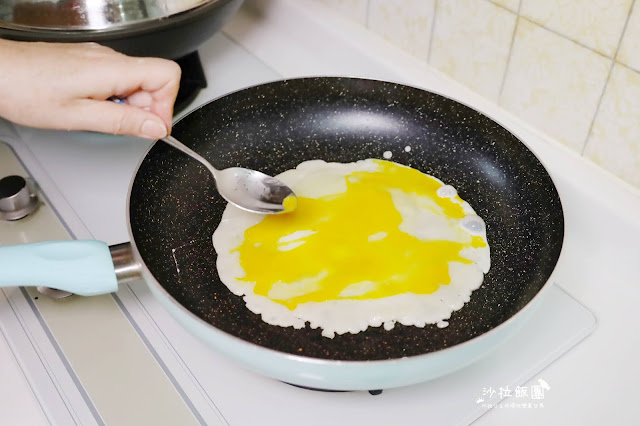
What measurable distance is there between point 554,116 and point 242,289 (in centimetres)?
41

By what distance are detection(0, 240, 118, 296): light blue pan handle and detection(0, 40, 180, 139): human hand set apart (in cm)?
13

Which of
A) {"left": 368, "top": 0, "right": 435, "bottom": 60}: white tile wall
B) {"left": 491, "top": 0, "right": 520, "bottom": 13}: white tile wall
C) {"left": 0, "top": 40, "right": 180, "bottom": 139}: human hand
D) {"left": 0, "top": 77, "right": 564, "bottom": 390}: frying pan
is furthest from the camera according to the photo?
{"left": 368, "top": 0, "right": 435, "bottom": 60}: white tile wall

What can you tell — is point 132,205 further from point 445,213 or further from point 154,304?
point 445,213

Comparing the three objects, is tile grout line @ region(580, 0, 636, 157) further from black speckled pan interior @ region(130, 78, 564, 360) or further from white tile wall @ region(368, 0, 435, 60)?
white tile wall @ region(368, 0, 435, 60)

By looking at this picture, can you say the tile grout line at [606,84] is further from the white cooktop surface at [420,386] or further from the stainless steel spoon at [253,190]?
the stainless steel spoon at [253,190]

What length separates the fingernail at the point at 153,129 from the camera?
65 centimetres

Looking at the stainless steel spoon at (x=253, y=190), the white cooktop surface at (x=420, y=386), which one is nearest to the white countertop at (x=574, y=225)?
the white cooktop surface at (x=420, y=386)

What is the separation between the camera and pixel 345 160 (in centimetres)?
81

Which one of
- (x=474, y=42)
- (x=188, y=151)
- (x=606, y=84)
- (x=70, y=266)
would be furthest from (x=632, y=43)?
(x=70, y=266)

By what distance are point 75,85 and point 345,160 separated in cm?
32

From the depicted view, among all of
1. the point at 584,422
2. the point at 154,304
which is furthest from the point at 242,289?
the point at 584,422

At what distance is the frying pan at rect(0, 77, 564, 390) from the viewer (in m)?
0.52

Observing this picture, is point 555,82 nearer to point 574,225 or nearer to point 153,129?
point 574,225

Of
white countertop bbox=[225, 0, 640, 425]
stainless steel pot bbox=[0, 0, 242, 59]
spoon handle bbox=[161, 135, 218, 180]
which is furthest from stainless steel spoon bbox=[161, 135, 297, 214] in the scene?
white countertop bbox=[225, 0, 640, 425]
